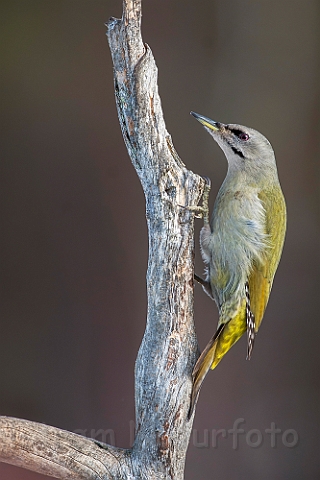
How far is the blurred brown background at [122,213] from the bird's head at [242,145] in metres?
0.53

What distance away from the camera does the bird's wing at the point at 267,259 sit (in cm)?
146

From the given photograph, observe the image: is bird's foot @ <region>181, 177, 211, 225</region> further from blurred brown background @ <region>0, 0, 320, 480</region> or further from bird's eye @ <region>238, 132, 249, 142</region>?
blurred brown background @ <region>0, 0, 320, 480</region>

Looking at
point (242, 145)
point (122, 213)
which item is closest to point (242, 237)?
point (242, 145)

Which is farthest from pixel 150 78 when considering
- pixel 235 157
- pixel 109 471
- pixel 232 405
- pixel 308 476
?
pixel 308 476

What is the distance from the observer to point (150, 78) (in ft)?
4.09

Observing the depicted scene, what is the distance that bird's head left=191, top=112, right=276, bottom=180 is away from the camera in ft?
4.92

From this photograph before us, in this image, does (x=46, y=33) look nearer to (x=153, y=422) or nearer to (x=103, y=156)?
(x=103, y=156)

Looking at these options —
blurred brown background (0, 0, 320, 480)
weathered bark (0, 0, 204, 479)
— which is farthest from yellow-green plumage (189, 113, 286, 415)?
blurred brown background (0, 0, 320, 480)

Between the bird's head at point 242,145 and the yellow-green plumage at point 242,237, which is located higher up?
the bird's head at point 242,145

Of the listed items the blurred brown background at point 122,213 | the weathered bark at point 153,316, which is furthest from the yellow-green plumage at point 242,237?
the blurred brown background at point 122,213

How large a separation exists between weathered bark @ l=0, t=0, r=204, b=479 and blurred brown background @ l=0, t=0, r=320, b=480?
26.0 inches

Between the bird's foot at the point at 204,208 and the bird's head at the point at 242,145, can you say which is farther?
the bird's head at the point at 242,145

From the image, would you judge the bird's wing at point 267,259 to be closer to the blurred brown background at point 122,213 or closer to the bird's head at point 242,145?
the bird's head at point 242,145

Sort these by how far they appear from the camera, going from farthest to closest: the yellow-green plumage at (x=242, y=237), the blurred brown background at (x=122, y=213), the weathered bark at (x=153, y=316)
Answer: the blurred brown background at (x=122, y=213), the yellow-green plumage at (x=242, y=237), the weathered bark at (x=153, y=316)
